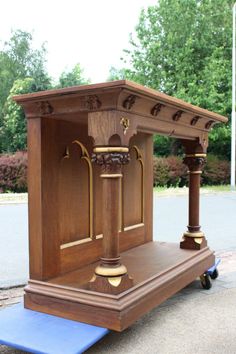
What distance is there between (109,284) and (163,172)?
55.2ft

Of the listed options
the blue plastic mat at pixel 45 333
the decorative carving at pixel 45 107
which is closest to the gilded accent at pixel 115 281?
the blue plastic mat at pixel 45 333

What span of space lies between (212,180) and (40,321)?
63.9 feet

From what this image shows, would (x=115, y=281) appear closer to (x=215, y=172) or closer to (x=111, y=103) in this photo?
(x=111, y=103)

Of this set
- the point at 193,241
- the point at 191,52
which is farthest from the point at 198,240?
the point at 191,52

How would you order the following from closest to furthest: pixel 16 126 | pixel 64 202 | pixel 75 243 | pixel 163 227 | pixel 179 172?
pixel 64 202
pixel 75 243
pixel 163 227
pixel 179 172
pixel 16 126

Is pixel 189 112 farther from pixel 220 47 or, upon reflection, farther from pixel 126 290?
pixel 220 47

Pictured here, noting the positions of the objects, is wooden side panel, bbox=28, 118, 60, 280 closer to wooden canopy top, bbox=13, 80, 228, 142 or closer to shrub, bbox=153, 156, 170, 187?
wooden canopy top, bbox=13, 80, 228, 142

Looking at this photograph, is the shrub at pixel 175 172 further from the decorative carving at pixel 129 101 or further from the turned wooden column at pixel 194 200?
the decorative carving at pixel 129 101

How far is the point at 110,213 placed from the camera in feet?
9.89

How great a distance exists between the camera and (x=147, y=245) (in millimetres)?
5160

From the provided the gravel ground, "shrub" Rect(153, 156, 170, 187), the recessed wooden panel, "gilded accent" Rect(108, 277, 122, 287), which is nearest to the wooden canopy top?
the recessed wooden panel

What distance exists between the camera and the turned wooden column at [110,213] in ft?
9.79

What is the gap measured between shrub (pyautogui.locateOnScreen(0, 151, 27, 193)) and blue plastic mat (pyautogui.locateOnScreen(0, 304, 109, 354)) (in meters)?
14.1

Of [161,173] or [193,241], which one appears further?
[161,173]
